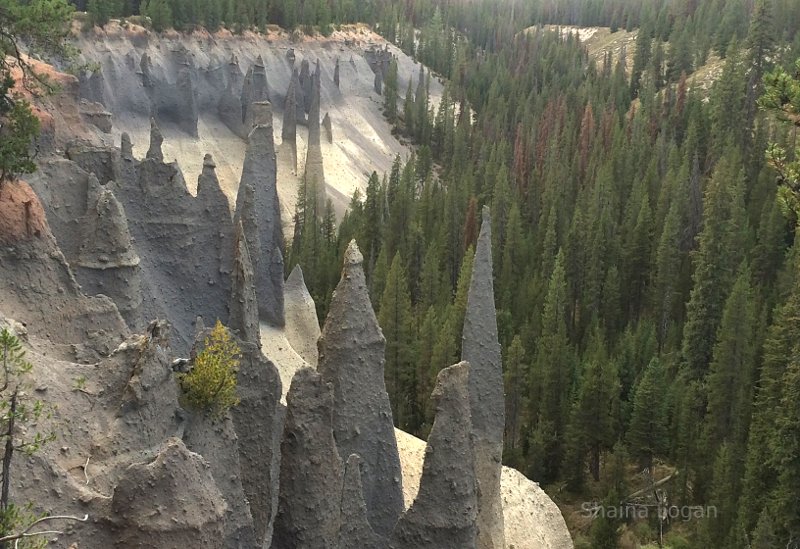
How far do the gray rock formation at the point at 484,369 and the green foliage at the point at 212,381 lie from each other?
827 cm

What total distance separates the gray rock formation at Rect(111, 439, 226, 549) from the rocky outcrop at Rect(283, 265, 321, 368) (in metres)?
18.2

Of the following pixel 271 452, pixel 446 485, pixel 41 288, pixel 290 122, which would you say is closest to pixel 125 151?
pixel 41 288

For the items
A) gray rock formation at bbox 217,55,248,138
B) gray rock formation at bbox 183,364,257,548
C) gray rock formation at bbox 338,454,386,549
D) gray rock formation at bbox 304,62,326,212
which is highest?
gray rock formation at bbox 183,364,257,548

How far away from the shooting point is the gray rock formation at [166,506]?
9.12m

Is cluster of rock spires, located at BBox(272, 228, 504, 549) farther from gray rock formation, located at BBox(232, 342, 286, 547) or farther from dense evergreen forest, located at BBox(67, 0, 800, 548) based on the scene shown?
dense evergreen forest, located at BBox(67, 0, 800, 548)

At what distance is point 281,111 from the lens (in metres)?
73.1

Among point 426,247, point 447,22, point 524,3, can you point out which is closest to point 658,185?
point 426,247

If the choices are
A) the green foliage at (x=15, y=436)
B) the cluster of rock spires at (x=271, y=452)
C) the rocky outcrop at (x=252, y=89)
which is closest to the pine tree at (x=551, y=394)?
the cluster of rock spires at (x=271, y=452)

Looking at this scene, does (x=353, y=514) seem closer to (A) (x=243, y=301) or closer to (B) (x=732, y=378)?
(A) (x=243, y=301)

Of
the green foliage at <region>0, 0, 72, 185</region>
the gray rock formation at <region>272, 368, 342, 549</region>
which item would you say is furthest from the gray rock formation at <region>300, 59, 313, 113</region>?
the gray rock formation at <region>272, 368, 342, 549</region>

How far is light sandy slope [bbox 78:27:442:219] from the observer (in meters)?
57.3

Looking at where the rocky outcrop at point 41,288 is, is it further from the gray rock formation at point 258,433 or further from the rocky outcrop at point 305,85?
the rocky outcrop at point 305,85

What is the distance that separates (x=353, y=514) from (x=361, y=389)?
287cm

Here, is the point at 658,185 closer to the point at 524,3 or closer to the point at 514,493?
the point at 514,493
